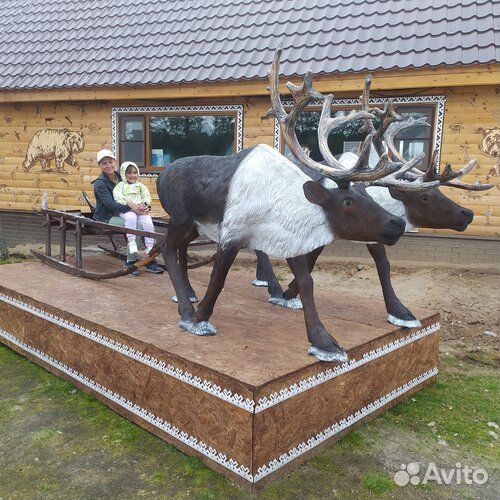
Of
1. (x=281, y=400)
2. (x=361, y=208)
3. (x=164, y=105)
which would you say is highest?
(x=164, y=105)

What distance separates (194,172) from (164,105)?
16.9 ft

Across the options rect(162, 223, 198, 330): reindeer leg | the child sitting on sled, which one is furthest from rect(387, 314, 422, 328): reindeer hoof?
the child sitting on sled

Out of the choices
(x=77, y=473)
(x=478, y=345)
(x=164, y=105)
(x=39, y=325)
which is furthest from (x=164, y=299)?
(x=164, y=105)

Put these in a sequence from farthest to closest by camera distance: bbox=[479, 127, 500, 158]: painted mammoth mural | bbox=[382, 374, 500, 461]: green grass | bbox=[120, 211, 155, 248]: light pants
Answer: bbox=[479, 127, 500, 158]: painted mammoth mural → bbox=[120, 211, 155, 248]: light pants → bbox=[382, 374, 500, 461]: green grass

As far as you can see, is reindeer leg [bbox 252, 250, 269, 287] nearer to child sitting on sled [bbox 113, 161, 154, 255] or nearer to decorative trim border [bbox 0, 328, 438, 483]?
child sitting on sled [bbox 113, 161, 154, 255]

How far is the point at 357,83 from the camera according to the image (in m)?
6.28

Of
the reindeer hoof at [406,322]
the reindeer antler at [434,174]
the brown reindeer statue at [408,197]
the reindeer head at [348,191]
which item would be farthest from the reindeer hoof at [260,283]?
the reindeer head at [348,191]

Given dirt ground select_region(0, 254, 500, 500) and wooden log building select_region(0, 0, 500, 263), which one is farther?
wooden log building select_region(0, 0, 500, 263)

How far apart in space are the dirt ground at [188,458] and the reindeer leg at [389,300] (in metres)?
0.53

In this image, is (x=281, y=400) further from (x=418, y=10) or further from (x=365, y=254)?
(x=418, y=10)

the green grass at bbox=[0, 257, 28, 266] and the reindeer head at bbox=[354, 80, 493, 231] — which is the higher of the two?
the reindeer head at bbox=[354, 80, 493, 231]

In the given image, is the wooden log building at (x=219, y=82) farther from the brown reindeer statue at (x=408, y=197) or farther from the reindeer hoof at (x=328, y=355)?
the reindeer hoof at (x=328, y=355)

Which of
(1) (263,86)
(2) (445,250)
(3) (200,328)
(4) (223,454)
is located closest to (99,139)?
(1) (263,86)

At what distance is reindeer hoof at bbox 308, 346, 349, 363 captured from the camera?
247cm
